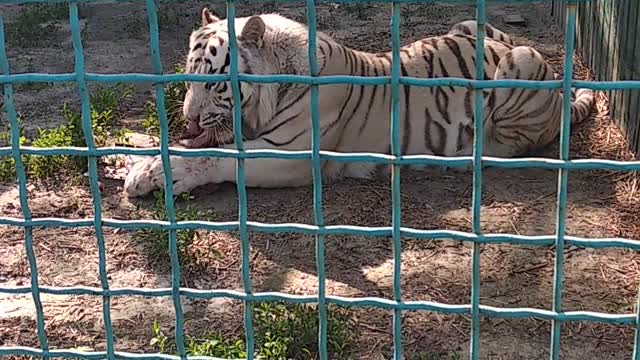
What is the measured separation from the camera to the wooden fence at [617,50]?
14.4 ft

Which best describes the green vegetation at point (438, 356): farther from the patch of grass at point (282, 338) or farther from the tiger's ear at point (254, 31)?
the tiger's ear at point (254, 31)

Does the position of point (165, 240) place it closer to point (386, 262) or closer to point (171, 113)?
point (386, 262)

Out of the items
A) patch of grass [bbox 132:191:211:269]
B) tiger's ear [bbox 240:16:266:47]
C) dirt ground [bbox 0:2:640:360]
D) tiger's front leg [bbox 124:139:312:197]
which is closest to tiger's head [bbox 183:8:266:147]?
tiger's ear [bbox 240:16:266:47]

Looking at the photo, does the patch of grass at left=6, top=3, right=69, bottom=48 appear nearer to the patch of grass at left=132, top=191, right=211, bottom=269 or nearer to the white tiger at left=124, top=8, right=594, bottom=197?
the white tiger at left=124, top=8, right=594, bottom=197

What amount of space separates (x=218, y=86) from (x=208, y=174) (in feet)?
1.37

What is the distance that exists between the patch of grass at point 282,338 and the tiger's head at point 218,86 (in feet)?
4.77

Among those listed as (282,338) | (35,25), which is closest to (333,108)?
(282,338)

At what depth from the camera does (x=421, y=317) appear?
120 inches

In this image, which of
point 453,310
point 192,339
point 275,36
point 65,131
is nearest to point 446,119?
point 275,36

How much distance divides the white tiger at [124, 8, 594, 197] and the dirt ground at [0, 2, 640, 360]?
0.12m

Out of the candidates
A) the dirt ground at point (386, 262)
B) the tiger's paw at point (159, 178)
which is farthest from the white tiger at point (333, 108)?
the dirt ground at point (386, 262)

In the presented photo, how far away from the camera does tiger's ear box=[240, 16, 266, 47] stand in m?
4.11

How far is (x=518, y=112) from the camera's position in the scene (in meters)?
4.57

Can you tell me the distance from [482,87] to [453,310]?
49 cm
